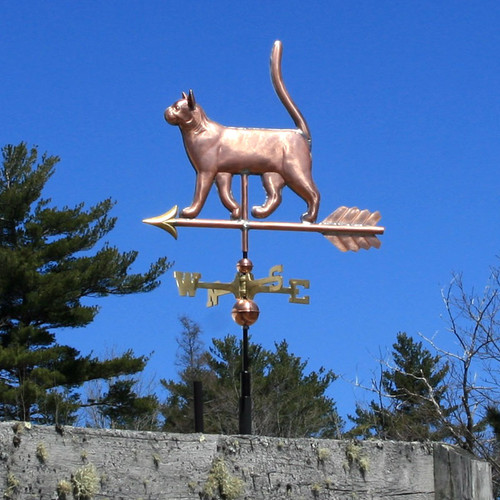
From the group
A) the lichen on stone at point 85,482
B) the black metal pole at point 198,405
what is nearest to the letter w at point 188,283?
the black metal pole at point 198,405

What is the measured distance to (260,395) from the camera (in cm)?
2548

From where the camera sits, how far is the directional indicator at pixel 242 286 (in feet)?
19.2

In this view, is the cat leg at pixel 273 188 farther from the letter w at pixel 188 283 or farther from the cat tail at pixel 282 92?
the letter w at pixel 188 283

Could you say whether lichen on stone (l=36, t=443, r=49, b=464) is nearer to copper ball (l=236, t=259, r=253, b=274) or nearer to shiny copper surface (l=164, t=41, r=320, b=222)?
copper ball (l=236, t=259, r=253, b=274)

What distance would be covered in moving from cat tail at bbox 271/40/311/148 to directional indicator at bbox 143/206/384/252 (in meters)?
0.49

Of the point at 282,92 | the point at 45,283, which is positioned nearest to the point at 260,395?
the point at 45,283

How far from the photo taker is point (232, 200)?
6.09 metres

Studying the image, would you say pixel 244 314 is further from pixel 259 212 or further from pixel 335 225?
pixel 335 225

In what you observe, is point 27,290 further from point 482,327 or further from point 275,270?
point 275,270

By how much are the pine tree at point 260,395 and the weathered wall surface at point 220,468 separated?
16792 millimetres

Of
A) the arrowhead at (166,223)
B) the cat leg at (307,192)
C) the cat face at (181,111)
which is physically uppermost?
the cat face at (181,111)

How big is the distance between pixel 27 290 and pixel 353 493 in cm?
1737

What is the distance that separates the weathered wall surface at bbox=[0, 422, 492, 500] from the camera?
375cm

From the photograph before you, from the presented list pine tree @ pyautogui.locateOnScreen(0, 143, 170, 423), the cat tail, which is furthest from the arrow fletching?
A: pine tree @ pyautogui.locateOnScreen(0, 143, 170, 423)
